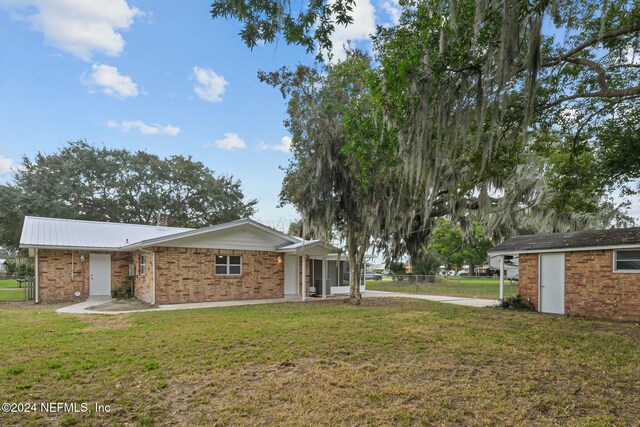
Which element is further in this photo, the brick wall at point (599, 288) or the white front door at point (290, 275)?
the white front door at point (290, 275)

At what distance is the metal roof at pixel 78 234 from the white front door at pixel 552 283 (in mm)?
15746

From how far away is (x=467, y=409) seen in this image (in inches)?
144

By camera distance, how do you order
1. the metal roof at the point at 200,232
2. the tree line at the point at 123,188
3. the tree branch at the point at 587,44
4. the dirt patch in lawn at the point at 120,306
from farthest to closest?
the tree line at the point at 123,188, the metal roof at the point at 200,232, the dirt patch in lawn at the point at 120,306, the tree branch at the point at 587,44

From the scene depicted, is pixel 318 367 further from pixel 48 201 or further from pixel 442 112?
pixel 48 201

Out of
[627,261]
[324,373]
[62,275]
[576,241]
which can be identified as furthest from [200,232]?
[627,261]

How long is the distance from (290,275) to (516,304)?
29.3 feet

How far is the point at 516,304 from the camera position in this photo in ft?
39.7

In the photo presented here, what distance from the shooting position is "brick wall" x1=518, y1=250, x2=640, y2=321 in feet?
31.4

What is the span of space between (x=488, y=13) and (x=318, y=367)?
5.61m

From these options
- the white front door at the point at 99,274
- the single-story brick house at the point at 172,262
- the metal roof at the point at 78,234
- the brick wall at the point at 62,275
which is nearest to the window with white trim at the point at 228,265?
the single-story brick house at the point at 172,262

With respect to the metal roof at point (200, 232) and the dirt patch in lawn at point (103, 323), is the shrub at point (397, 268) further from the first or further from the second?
the dirt patch in lawn at point (103, 323)

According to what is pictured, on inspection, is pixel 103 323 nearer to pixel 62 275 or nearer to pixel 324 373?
pixel 324 373

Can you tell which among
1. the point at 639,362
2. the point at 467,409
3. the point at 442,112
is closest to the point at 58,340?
the point at 467,409

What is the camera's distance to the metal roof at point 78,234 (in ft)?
45.0
